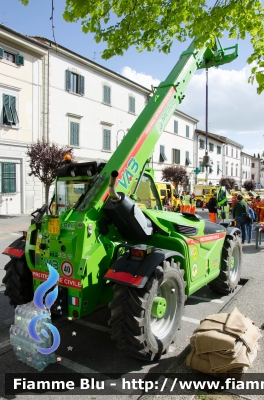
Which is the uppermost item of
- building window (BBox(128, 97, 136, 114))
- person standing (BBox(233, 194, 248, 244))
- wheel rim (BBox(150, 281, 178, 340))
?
building window (BBox(128, 97, 136, 114))

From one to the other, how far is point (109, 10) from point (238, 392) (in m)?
5.81

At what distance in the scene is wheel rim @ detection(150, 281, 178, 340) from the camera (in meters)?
3.97

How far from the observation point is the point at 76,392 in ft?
10.4

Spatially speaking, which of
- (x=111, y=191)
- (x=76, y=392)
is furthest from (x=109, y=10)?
(x=76, y=392)

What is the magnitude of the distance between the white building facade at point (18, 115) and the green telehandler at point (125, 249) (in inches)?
645

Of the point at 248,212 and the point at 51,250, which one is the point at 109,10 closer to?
the point at 51,250

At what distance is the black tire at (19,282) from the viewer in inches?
174

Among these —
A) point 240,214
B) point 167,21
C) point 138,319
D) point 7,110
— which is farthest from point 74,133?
point 138,319

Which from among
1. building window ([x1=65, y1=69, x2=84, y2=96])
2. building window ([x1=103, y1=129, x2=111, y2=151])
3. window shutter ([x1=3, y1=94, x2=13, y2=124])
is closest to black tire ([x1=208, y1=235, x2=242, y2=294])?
window shutter ([x1=3, y1=94, x2=13, y2=124])

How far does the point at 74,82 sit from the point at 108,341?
22.9 meters

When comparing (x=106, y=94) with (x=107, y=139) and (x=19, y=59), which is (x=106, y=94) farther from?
(x=19, y=59)

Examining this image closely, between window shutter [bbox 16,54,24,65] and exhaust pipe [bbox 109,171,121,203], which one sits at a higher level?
window shutter [bbox 16,54,24,65]

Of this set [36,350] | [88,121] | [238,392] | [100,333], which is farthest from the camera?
[88,121]

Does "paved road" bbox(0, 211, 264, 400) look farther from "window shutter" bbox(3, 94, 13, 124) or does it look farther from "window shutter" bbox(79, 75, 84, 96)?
"window shutter" bbox(79, 75, 84, 96)
